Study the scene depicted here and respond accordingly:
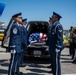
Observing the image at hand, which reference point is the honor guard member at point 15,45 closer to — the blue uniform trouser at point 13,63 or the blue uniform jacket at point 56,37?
the blue uniform trouser at point 13,63

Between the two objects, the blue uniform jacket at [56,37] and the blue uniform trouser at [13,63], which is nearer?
the blue uniform jacket at [56,37]

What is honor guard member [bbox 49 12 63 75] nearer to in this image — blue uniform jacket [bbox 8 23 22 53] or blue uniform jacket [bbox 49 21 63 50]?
blue uniform jacket [bbox 49 21 63 50]

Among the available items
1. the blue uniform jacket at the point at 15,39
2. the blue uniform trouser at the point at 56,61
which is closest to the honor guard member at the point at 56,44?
the blue uniform trouser at the point at 56,61

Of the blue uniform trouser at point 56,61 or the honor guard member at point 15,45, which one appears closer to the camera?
the honor guard member at point 15,45

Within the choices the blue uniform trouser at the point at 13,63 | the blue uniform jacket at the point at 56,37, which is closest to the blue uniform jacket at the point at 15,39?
the blue uniform trouser at the point at 13,63

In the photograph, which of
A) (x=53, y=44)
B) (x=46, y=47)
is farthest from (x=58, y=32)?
(x=46, y=47)

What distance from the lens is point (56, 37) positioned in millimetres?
8484

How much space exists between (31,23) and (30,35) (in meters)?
0.57

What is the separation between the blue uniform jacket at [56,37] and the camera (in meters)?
8.41

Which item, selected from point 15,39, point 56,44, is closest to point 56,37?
point 56,44

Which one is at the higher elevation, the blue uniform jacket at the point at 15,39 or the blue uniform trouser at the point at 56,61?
the blue uniform jacket at the point at 15,39

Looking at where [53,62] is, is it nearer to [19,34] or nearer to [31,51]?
[19,34]

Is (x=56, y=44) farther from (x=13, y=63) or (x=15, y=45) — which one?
(x=13, y=63)

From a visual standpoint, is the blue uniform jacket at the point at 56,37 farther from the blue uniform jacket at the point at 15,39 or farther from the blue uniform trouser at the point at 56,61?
the blue uniform jacket at the point at 15,39
